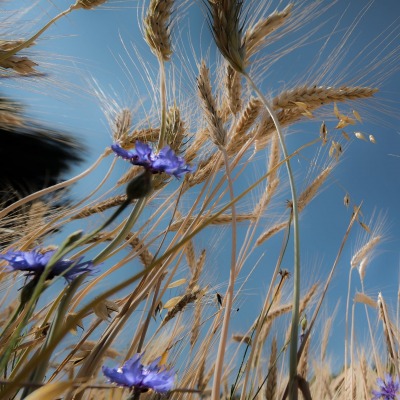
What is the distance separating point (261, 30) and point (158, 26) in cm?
19

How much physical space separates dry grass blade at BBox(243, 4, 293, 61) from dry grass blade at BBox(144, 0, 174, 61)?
165 millimetres

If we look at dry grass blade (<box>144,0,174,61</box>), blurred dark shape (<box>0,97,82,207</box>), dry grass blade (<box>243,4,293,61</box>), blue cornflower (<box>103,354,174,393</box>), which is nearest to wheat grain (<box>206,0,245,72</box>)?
dry grass blade (<box>243,4,293,61</box>)

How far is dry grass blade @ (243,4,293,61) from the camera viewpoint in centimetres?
79

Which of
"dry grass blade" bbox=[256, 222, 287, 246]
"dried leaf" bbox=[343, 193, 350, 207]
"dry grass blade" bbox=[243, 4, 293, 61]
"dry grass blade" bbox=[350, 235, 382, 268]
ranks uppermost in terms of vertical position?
"dry grass blade" bbox=[243, 4, 293, 61]

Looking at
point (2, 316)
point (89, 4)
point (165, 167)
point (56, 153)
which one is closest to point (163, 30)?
point (89, 4)

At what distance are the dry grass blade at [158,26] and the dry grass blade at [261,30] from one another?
0.16 m

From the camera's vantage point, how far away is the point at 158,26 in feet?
2.79

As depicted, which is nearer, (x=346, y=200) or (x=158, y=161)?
(x=158, y=161)

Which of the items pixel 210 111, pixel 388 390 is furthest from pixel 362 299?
pixel 210 111

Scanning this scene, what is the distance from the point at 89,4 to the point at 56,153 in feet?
11.6

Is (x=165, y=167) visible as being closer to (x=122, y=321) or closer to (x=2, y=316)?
(x=122, y=321)

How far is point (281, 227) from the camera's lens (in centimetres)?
129

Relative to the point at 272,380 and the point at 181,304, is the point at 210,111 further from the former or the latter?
the point at 272,380

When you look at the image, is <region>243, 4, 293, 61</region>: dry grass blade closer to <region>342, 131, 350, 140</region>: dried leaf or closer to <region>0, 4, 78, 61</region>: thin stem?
<region>342, 131, 350, 140</region>: dried leaf
